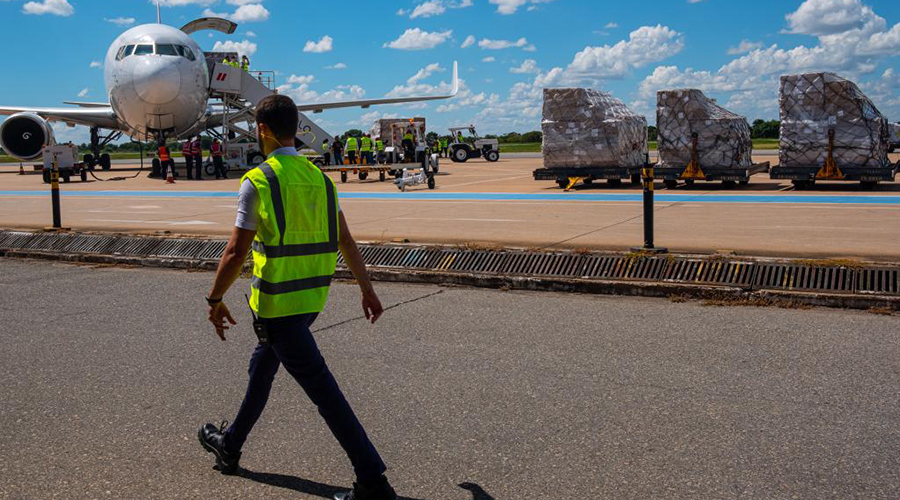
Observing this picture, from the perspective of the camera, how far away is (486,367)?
582 cm

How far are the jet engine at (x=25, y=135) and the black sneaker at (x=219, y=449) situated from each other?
3164 centimetres

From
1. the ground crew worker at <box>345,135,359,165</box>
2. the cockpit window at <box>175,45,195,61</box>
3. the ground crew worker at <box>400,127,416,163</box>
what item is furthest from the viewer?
the ground crew worker at <box>345,135,359,165</box>

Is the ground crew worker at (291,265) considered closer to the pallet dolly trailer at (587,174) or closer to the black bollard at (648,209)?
the black bollard at (648,209)

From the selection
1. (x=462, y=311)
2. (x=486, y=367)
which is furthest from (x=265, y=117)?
(x=462, y=311)

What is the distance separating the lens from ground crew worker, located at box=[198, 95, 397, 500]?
3.68m

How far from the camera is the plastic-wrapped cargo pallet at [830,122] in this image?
1800 centimetres

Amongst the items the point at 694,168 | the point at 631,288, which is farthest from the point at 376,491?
the point at 694,168

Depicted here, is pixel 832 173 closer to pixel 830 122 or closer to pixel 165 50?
pixel 830 122

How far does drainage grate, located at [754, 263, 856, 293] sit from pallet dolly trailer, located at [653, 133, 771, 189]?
11823 mm

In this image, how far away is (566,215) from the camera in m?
14.5

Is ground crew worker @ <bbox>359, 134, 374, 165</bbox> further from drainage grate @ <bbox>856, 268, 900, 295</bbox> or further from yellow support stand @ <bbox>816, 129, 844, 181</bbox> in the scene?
drainage grate @ <bbox>856, 268, 900, 295</bbox>

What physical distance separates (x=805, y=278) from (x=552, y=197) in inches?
436

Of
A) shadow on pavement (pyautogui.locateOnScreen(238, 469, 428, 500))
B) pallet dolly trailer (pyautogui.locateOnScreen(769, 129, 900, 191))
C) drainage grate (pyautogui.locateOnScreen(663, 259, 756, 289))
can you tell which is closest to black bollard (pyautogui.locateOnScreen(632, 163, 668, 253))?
drainage grate (pyautogui.locateOnScreen(663, 259, 756, 289))

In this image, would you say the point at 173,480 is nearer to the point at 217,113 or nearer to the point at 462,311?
the point at 462,311
